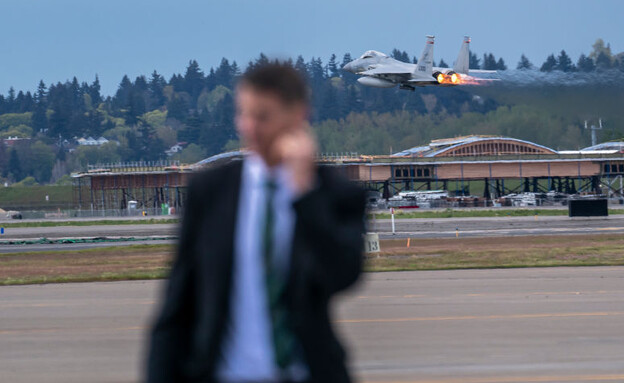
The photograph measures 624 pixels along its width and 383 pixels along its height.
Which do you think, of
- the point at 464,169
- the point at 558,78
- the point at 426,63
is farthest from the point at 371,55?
the point at 464,169

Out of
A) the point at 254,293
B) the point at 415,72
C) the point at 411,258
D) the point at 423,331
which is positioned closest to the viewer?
the point at 254,293

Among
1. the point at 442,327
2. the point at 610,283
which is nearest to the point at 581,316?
the point at 442,327

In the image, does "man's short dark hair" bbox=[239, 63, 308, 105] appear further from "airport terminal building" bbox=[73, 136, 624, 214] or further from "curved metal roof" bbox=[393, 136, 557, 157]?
"curved metal roof" bbox=[393, 136, 557, 157]

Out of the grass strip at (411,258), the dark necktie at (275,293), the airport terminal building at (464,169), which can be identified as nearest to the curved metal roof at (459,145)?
the airport terminal building at (464,169)

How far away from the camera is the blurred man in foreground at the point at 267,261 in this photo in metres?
3.88

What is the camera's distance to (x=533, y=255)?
96.3 ft

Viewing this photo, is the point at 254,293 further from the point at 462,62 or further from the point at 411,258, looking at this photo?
the point at 462,62

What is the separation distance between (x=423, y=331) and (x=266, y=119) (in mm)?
10041

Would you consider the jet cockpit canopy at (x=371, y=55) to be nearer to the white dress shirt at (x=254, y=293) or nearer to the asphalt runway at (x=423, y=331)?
the asphalt runway at (x=423, y=331)

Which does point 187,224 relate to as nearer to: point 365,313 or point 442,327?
point 442,327

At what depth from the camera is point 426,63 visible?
2763 inches

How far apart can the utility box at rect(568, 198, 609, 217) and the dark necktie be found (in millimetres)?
62566

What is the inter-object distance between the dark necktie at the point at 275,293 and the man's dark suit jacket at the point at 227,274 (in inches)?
1.5

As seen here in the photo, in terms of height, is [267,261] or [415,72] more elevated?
[415,72]
